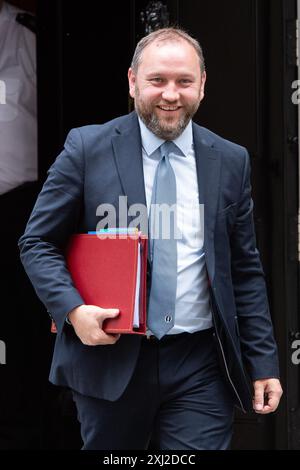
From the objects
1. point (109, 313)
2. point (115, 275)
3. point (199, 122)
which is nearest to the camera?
point (109, 313)

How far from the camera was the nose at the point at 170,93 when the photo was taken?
10.1 ft

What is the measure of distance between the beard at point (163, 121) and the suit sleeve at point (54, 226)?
23 centimetres

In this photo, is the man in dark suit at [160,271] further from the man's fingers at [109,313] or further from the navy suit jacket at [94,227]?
the man's fingers at [109,313]

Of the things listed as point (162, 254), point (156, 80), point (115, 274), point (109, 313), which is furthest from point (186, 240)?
point (156, 80)

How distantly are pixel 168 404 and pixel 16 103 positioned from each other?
192cm

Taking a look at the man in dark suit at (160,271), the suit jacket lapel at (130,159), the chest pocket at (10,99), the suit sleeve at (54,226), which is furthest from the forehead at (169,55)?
the chest pocket at (10,99)

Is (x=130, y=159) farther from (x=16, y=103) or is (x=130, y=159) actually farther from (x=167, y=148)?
(x=16, y=103)

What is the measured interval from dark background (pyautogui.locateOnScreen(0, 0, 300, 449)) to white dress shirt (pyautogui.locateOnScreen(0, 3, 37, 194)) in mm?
45

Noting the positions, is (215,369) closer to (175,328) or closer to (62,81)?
(175,328)

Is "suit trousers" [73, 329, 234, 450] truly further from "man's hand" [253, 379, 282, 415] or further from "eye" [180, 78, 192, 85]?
"eye" [180, 78, 192, 85]

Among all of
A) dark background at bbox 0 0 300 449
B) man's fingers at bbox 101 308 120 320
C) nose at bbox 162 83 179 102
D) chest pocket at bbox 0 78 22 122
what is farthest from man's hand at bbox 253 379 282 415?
chest pocket at bbox 0 78 22 122

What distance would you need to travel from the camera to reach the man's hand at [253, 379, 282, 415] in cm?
327

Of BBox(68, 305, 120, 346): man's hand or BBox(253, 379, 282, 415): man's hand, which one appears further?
BBox(253, 379, 282, 415): man's hand

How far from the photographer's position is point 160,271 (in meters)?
3.09
